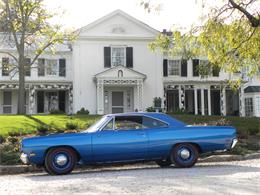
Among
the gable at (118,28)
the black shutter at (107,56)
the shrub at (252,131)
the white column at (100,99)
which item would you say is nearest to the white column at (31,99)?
the white column at (100,99)

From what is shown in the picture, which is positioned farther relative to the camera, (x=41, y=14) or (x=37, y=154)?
(x=41, y=14)

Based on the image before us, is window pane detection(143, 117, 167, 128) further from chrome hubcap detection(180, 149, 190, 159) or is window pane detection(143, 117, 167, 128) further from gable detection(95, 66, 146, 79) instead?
gable detection(95, 66, 146, 79)

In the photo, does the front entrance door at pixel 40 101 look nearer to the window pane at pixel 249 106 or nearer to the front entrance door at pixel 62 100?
the front entrance door at pixel 62 100

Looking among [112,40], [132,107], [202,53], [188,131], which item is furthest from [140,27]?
[188,131]

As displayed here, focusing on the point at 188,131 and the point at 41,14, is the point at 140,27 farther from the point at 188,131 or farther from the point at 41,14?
the point at 188,131

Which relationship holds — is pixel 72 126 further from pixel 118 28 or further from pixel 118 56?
pixel 118 28

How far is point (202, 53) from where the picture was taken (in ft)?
67.2

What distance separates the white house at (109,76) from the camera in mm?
37219

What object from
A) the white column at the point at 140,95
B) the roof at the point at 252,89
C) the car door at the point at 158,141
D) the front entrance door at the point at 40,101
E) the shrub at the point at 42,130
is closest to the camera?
the car door at the point at 158,141

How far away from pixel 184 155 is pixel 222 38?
883cm

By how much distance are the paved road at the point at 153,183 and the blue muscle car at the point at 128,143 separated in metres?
0.72

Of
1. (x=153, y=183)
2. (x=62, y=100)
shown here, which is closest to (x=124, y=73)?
(x=62, y=100)

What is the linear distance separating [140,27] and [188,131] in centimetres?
2641

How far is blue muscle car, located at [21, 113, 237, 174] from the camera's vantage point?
11781mm
